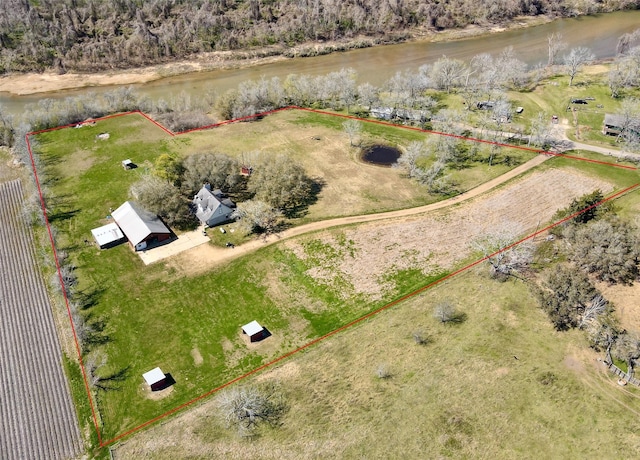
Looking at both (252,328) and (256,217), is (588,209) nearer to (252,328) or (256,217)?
(256,217)

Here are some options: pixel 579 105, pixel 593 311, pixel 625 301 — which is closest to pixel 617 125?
pixel 579 105

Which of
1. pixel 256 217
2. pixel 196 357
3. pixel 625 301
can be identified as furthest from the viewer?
pixel 256 217

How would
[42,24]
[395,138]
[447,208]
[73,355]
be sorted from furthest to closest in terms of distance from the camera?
[42,24]
[395,138]
[447,208]
[73,355]

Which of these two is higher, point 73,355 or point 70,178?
point 70,178

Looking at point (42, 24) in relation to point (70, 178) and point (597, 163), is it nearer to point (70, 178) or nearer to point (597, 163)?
point (70, 178)

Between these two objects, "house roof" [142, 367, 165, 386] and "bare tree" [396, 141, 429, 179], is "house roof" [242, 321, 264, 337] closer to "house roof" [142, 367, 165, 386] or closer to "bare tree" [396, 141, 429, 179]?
"house roof" [142, 367, 165, 386]

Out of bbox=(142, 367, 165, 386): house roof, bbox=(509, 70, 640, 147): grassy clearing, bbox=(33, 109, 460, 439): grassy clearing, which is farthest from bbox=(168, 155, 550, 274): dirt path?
bbox=(509, 70, 640, 147): grassy clearing

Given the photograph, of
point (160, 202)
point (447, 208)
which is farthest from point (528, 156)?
point (160, 202)
